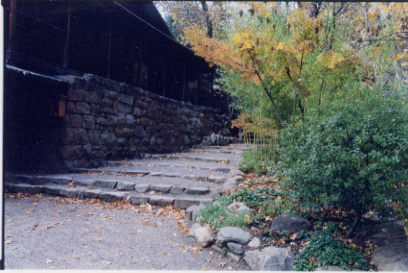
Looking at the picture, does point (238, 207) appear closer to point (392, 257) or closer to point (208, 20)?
point (392, 257)

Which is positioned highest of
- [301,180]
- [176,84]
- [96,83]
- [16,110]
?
[176,84]

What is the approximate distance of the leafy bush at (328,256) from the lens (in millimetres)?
3008

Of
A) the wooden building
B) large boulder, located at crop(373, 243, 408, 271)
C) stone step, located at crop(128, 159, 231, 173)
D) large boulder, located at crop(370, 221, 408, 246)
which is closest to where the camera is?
large boulder, located at crop(373, 243, 408, 271)

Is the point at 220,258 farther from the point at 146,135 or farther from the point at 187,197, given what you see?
the point at 146,135

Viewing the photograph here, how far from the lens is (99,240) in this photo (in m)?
3.63

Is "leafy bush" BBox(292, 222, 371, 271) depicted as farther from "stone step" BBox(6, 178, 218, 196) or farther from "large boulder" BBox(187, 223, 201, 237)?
"stone step" BBox(6, 178, 218, 196)

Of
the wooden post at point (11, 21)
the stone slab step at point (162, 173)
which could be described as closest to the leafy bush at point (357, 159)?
the stone slab step at point (162, 173)

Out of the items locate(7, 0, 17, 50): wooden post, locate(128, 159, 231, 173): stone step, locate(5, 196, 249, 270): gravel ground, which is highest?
locate(7, 0, 17, 50): wooden post

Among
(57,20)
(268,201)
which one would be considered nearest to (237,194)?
(268,201)

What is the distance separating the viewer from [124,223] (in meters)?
4.26

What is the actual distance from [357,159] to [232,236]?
155 cm

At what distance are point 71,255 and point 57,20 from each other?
6.32 m

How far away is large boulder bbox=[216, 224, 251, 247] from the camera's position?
3467mm

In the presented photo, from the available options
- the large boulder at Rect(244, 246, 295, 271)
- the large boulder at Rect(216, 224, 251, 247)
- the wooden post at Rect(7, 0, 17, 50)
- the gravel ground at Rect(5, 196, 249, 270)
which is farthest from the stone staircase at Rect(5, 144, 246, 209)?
the wooden post at Rect(7, 0, 17, 50)
